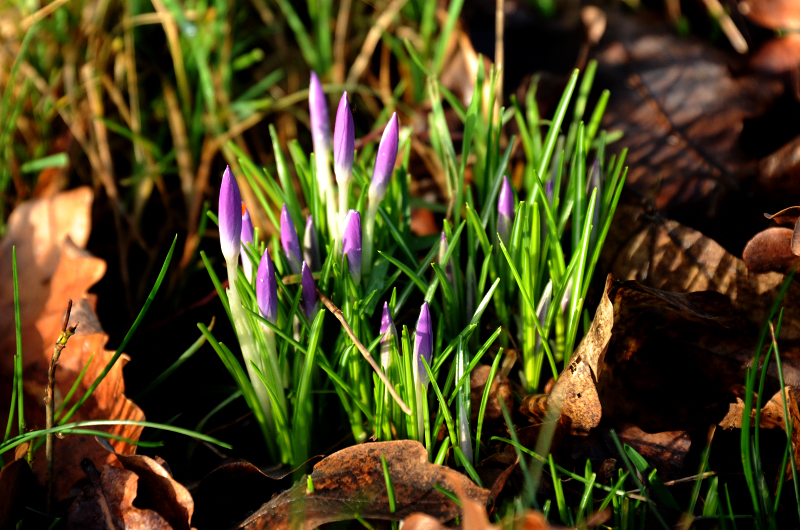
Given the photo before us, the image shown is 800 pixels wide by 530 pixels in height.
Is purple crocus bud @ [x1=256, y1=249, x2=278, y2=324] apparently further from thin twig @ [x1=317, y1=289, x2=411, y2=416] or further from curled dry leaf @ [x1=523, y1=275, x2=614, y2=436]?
curled dry leaf @ [x1=523, y1=275, x2=614, y2=436]

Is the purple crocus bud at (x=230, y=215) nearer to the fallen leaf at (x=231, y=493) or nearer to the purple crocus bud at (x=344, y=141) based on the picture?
the purple crocus bud at (x=344, y=141)

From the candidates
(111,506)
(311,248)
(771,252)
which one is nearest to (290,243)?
(311,248)

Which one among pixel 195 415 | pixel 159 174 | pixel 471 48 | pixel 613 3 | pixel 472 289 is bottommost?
pixel 195 415

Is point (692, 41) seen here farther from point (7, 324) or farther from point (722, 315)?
point (7, 324)

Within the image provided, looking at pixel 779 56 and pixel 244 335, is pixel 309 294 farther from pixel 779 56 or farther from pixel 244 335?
pixel 779 56

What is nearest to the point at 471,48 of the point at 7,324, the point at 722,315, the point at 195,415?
the point at 722,315

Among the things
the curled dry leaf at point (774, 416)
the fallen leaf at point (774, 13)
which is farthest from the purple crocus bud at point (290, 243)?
the fallen leaf at point (774, 13)

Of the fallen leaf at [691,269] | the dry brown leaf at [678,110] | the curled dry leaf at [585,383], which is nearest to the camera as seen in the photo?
the curled dry leaf at [585,383]
